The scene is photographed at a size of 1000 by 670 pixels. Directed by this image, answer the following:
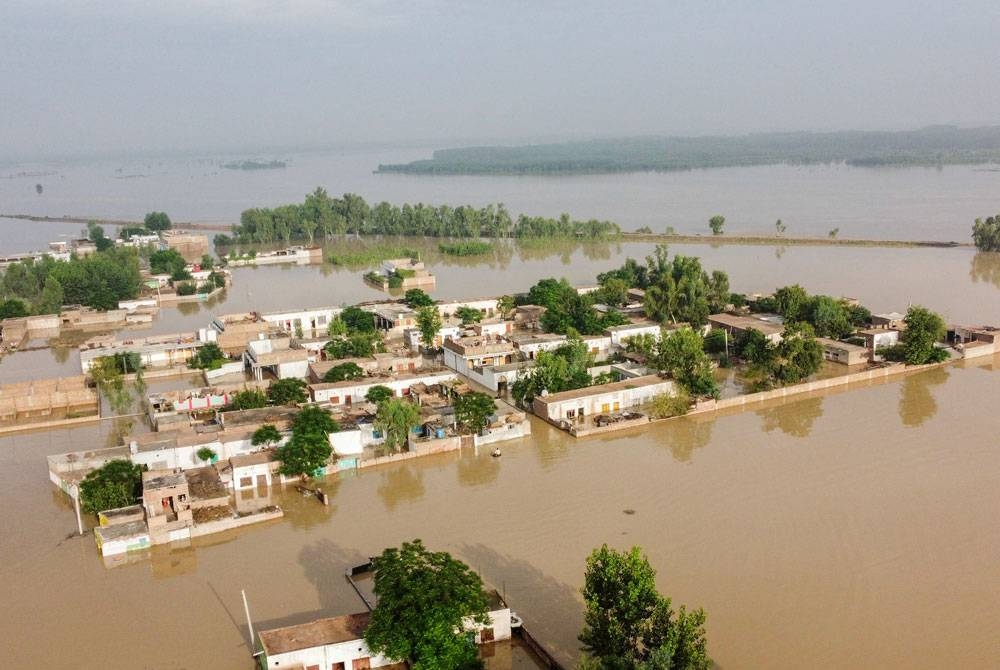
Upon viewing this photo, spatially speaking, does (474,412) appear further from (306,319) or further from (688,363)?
(306,319)

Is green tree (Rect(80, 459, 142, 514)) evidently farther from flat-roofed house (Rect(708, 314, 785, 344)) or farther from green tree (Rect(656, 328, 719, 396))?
flat-roofed house (Rect(708, 314, 785, 344))

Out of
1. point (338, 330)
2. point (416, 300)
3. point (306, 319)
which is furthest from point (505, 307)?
point (306, 319)

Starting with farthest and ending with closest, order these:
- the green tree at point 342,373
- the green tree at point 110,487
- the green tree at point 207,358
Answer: the green tree at point 207,358 < the green tree at point 342,373 < the green tree at point 110,487

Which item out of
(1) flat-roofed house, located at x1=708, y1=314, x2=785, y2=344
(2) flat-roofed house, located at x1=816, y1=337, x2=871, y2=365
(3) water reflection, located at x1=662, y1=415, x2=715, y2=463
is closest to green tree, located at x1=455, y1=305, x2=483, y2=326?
(1) flat-roofed house, located at x1=708, y1=314, x2=785, y2=344

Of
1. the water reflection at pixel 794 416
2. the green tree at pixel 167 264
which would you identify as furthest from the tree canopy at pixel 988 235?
the green tree at pixel 167 264

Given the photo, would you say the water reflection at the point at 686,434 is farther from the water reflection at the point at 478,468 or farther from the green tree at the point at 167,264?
the green tree at the point at 167,264
